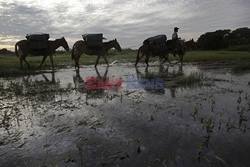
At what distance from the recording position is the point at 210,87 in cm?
594

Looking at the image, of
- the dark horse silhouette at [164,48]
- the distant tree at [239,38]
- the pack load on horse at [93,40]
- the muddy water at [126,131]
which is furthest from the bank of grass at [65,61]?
the distant tree at [239,38]

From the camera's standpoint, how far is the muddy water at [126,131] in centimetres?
229

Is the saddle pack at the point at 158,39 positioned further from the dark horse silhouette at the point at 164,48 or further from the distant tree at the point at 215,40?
the distant tree at the point at 215,40

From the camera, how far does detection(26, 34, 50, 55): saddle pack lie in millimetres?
11172

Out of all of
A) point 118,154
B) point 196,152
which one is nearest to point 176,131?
point 196,152

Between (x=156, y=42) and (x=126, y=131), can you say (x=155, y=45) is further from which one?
(x=126, y=131)

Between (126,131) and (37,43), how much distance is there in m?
10.9

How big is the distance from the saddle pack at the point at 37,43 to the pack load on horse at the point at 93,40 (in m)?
2.63

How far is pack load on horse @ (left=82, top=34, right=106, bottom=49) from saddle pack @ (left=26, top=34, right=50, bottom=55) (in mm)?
2628

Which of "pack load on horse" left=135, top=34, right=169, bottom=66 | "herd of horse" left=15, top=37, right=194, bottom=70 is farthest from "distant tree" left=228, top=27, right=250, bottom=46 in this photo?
"pack load on horse" left=135, top=34, right=169, bottom=66

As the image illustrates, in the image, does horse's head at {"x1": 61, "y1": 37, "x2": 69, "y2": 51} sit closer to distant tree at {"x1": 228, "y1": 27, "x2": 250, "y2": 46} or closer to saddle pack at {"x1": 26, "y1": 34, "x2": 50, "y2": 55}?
Result: saddle pack at {"x1": 26, "y1": 34, "x2": 50, "y2": 55}

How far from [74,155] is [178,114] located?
2357 mm

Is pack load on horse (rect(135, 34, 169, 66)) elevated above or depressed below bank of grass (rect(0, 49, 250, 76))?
above

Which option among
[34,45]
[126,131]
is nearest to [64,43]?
[34,45]
